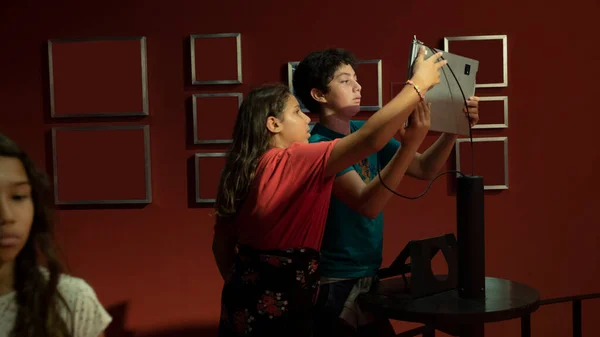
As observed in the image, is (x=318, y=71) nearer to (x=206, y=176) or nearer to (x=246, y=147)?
(x=246, y=147)

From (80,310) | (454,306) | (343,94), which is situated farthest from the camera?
(343,94)

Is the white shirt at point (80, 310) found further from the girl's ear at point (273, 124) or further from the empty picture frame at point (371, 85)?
the empty picture frame at point (371, 85)

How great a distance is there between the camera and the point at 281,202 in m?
1.58

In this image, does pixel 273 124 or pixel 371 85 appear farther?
pixel 371 85

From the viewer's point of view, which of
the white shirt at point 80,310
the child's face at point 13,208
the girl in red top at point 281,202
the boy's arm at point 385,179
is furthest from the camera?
the boy's arm at point 385,179

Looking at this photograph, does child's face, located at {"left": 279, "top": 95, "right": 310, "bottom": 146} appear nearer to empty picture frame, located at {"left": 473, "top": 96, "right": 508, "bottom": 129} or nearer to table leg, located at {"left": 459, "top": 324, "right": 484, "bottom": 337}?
table leg, located at {"left": 459, "top": 324, "right": 484, "bottom": 337}

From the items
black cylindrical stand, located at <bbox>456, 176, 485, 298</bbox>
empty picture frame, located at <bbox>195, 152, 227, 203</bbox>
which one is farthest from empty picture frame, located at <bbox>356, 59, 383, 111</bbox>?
black cylindrical stand, located at <bbox>456, 176, 485, 298</bbox>

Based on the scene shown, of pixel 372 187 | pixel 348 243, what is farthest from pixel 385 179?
pixel 348 243

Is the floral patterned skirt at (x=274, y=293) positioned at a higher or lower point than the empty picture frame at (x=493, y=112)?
lower

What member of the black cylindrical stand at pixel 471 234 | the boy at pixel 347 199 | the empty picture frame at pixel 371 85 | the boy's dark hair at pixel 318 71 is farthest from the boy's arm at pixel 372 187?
the empty picture frame at pixel 371 85

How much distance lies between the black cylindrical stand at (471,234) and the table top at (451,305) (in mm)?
42

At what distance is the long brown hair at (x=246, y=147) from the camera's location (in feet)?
5.50

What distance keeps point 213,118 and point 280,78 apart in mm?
366

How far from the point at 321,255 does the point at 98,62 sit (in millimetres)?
1668
